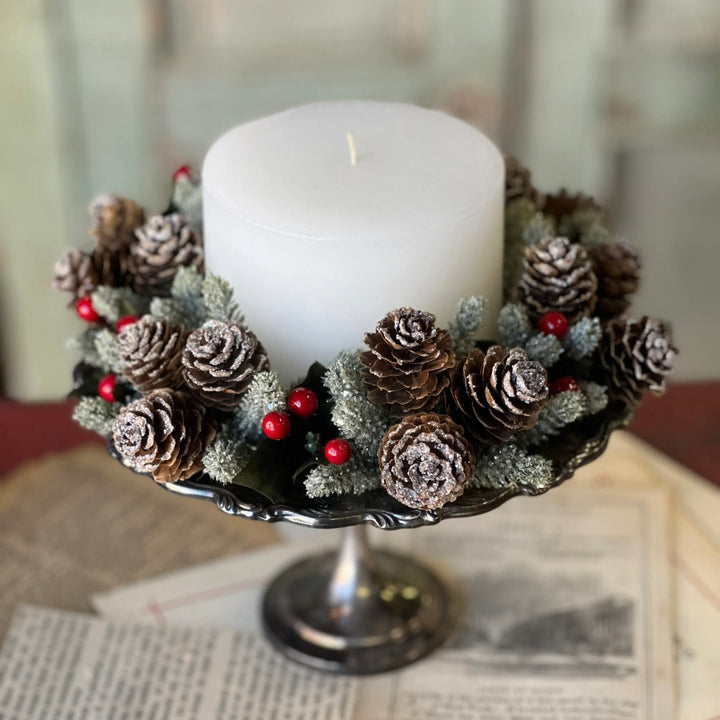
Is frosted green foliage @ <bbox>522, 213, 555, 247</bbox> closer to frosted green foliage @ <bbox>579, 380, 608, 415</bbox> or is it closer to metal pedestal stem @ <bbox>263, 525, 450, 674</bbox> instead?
frosted green foliage @ <bbox>579, 380, 608, 415</bbox>

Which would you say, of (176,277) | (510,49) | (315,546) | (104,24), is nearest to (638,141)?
(510,49)

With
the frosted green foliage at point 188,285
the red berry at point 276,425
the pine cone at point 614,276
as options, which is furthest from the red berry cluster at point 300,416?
the pine cone at point 614,276

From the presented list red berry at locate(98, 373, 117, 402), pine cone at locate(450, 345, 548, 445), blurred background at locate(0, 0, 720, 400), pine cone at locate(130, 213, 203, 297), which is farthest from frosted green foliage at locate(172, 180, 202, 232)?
blurred background at locate(0, 0, 720, 400)

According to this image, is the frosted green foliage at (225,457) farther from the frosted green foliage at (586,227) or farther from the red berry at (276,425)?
the frosted green foliage at (586,227)

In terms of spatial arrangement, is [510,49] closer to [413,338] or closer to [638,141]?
[638,141]

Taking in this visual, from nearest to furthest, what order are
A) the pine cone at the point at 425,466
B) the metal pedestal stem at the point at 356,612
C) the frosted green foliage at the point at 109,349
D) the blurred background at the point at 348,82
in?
1. the pine cone at the point at 425,466
2. the frosted green foliage at the point at 109,349
3. the metal pedestal stem at the point at 356,612
4. the blurred background at the point at 348,82
